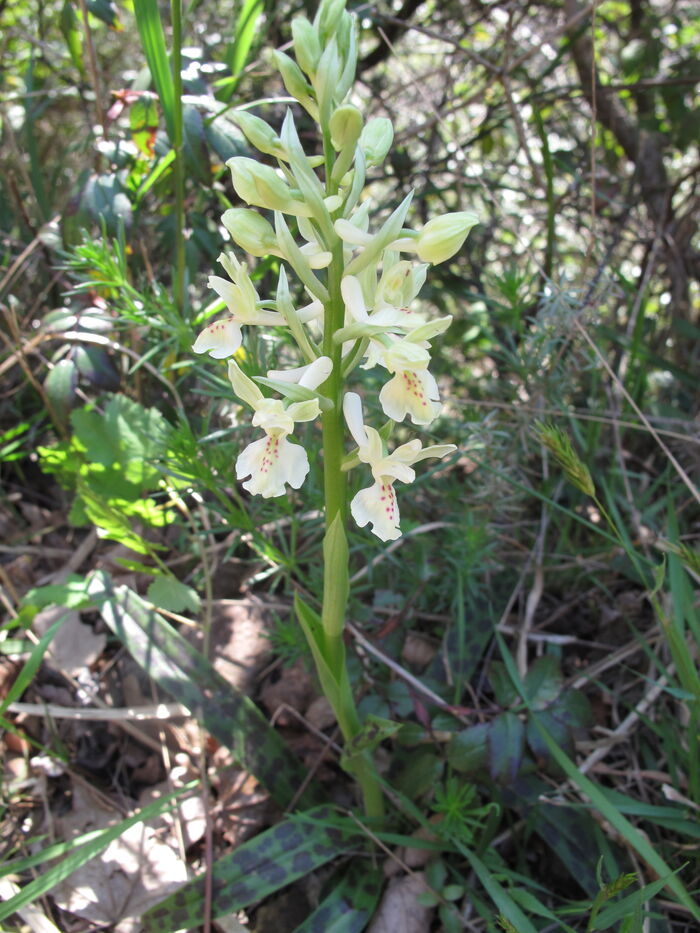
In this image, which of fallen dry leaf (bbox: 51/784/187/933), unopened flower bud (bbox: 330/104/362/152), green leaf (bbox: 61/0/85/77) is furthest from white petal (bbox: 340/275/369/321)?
green leaf (bbox: 61/0/85/77)

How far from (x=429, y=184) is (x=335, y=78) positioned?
1.64 m

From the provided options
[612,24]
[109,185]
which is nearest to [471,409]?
[109,185]

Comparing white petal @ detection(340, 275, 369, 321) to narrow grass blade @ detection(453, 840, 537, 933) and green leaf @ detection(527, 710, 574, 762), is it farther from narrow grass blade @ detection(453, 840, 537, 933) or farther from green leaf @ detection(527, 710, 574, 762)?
narrow grass blade @ detection(453, 840, 537, 933)

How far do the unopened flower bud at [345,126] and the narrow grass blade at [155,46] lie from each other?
0.90 meters

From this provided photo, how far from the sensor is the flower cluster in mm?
1343

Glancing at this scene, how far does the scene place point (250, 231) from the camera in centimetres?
139

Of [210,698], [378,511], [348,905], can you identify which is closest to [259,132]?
[378,511]

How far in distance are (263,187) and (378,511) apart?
61cm

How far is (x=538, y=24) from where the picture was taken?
3.39m

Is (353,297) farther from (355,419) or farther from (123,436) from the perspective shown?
(123,436)

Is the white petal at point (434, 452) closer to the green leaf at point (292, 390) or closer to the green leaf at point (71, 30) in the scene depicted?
the green leaf at point (292, 390)

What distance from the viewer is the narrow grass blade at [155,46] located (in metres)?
1.93

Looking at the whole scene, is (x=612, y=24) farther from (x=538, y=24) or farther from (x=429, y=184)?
(x=429, y=184)

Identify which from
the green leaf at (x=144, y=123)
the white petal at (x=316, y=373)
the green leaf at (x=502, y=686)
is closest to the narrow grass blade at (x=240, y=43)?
the green leaf at (x=144, y=123)
